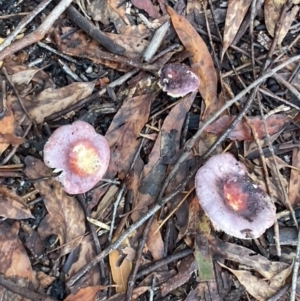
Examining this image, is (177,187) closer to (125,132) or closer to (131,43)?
(125,132)

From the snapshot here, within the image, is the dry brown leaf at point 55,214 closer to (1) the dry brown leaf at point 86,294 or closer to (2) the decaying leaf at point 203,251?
(1) the dry brown leaf at point 86,294

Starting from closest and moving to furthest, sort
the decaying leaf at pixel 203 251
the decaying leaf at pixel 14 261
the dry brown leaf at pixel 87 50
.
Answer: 1. the decaying leaf at pixel 14 261
2. the decaying leaf at pixel 203 251
3. the dry brown leaf at pixel 87 50

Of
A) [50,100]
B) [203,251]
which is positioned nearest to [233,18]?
[50,100]

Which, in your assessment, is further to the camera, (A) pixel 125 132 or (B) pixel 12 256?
(A) pixel 125 132

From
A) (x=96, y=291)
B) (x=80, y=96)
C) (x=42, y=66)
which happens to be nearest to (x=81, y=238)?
(x=96, y=291)

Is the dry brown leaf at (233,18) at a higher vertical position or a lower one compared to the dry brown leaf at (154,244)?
higher

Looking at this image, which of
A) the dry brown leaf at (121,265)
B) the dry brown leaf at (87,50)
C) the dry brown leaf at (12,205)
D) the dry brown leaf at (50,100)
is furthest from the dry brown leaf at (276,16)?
the dry brown leaf at (12,205)
